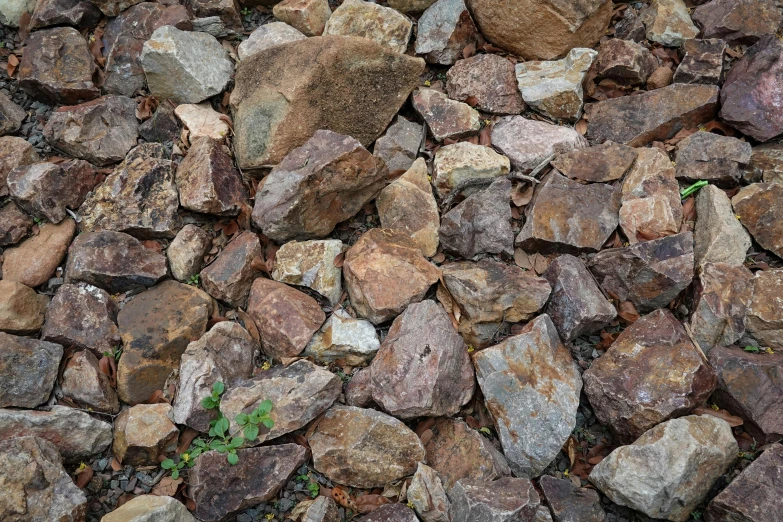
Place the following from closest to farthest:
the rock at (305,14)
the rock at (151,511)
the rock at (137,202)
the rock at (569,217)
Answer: the rock at (151,511) < the rock at (569,217) < the rock at (137,202) < the rock at (305,14)

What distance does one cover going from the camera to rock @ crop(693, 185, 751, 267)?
10.5 ft

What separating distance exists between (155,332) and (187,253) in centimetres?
48

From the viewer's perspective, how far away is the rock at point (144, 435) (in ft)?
9.34

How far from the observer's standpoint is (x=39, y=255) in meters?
3.39

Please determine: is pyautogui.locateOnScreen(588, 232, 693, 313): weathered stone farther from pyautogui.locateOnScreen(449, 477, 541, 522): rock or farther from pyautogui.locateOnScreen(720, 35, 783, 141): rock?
pyautogui.locateOnScreen(449, 477, 541, 522): rock

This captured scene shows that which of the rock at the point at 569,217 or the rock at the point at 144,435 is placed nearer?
the rock at the point at 144,435

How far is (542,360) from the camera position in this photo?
9.86ft

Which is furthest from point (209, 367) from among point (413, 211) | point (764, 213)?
point (764, 213)

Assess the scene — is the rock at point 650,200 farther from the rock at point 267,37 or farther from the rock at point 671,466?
the rock at point 267,37

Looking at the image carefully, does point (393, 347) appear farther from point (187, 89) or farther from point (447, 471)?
point (187, 89)

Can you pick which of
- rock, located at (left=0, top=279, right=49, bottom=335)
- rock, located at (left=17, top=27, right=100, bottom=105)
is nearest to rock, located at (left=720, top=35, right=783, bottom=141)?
rock, located at (left=17, top=27, right=100, bottom=105)

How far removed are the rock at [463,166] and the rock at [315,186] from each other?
36 centimetres

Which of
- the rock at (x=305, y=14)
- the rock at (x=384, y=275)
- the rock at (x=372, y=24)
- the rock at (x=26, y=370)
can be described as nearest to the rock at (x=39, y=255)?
the rock at (x=26, y=370)

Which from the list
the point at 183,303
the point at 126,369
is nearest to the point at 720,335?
the point at 183,303
